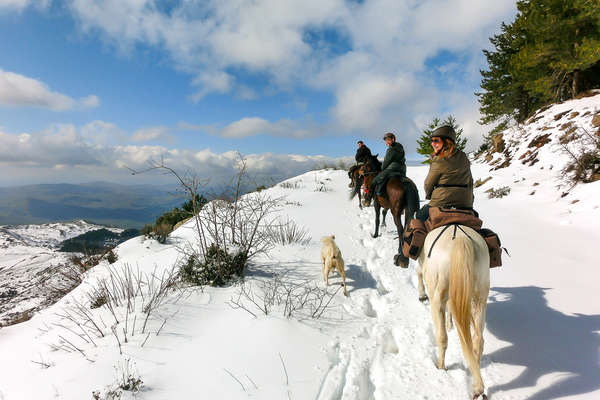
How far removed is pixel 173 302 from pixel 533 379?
154 inches

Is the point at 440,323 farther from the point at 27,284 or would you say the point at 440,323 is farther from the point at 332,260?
the point at 27,284

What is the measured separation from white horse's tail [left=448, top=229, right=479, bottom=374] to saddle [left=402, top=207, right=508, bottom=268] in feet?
0.97

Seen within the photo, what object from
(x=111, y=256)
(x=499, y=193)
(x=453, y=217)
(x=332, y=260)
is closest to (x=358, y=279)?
(x=332, y=260)

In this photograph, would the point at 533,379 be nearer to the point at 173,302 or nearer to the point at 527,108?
the point at 173,302

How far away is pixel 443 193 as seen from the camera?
2.90m

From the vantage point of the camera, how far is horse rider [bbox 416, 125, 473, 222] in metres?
2.81

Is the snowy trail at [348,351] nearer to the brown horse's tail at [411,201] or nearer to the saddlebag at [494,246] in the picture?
the saddlebag at [494,246]

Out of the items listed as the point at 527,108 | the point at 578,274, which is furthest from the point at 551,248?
the point at 527,108

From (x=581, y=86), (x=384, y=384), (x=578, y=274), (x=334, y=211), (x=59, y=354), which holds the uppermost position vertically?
(x=581, y=86)

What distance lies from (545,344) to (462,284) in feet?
4.65

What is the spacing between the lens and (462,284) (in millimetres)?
1984

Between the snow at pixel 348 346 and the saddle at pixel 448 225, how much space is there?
919mm

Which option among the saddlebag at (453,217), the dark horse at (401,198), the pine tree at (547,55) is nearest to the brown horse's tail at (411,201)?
the dark horse at (401,198)

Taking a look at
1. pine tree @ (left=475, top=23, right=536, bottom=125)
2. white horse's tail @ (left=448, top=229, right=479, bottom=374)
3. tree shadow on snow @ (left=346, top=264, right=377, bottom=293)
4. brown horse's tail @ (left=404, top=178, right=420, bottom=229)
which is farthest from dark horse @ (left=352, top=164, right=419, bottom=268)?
pine tree @ (left=475, top=23, right=536, bottom=125)
